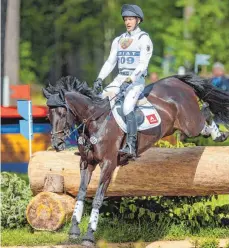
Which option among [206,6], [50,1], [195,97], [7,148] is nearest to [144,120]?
[195,97]

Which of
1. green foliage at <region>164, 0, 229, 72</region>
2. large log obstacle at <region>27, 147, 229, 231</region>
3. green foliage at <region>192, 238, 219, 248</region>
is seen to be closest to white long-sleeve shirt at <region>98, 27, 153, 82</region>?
large log obstacle at <region>27, 147, 229, 231</region>

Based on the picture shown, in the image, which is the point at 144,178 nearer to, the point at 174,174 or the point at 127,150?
the point at 174,174

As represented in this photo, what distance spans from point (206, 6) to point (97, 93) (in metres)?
21.9

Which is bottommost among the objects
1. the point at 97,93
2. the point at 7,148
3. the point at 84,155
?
the point at 7,148

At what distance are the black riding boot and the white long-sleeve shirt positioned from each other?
42 cm

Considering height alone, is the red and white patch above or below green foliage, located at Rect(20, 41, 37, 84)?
above

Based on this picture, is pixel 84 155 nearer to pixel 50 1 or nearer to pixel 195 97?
pixel 195 97

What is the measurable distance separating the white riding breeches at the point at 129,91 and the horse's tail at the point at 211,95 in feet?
3.73

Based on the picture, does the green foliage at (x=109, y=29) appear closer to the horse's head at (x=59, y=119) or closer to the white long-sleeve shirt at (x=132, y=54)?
the white long-sleeve shirt at (x=132, y=54)

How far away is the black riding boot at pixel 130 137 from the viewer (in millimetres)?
10000

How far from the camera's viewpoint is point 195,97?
1115 cm

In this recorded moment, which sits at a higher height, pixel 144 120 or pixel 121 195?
pixel 144 120

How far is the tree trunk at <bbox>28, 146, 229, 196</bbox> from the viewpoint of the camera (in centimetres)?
1089

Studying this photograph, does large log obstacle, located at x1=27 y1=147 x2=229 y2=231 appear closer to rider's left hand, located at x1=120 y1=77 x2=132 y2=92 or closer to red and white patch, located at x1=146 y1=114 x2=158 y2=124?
red and white patch, located at x1=146 y1=114 x2=158 y2=124
